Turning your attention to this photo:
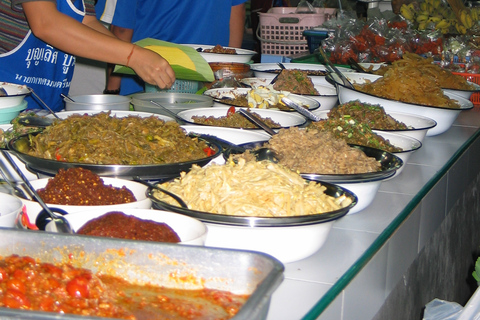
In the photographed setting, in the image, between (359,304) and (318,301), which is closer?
(318,301)

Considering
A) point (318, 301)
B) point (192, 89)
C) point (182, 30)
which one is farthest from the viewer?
point (182, 30)

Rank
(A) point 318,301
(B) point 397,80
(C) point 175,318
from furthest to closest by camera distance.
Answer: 1. (B) point 397,80
2. (A) point 318,301
3. (C) point 175,318

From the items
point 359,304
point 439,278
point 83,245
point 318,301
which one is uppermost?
point 83,245

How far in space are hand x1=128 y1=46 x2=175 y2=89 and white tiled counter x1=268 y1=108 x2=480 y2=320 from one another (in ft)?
3.96

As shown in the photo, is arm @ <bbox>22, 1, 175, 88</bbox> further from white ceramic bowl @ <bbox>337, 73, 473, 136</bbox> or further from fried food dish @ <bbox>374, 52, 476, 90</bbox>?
fried food dish @ <bbox>374, 52, 476, 90</bbox>

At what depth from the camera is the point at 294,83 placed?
9.56ft

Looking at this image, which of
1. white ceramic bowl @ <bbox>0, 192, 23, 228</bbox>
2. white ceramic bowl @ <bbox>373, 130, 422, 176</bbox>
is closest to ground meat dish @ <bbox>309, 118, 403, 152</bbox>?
white ceramic bowl @ <bbox>373, 130, 422, 176</bbox>

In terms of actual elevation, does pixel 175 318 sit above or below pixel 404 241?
above

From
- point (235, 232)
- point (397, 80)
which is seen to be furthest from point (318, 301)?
point (397, 80)

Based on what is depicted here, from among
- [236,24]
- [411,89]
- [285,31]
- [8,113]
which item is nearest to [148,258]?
[8,113]

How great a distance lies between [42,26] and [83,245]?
1.91 metres

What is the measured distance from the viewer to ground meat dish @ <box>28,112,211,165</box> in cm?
165

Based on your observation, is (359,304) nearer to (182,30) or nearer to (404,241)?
(404,241)

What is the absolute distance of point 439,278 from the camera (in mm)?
2555
